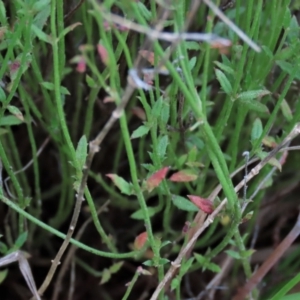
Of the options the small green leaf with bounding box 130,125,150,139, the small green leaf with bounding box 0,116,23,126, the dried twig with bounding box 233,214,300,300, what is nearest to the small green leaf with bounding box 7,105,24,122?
the small green leaf with bounding box 0,116,23,126

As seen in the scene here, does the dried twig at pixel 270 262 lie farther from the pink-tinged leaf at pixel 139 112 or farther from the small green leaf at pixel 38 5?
the small green leaf at pixel 38 5

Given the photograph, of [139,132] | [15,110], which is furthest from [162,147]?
[15,110]

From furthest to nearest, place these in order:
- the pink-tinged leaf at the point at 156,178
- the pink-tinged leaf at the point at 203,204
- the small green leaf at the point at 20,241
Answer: the small green leaf at the point at 20,241
the pink-tinged leaf at the point at 203,204
the pink-tinged leaf at the point at 156,178

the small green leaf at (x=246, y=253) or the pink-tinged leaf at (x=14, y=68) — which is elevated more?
the pink-tinged leaf at (x=14, y=68)

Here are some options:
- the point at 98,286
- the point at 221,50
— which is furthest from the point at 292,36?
the point at 98,286

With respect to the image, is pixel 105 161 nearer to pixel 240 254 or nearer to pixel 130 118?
pixel 130 118

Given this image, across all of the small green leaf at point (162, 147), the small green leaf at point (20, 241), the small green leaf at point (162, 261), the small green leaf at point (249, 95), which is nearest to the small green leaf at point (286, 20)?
the small green leaf at point (249, 95)

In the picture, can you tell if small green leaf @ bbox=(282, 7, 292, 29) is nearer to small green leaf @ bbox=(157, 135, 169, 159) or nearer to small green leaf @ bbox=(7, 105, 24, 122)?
small green leaf @ bbox=(157, 135, 169, 159)

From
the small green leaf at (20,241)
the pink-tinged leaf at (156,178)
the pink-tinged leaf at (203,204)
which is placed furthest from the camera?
the small green leaf at (20,241)

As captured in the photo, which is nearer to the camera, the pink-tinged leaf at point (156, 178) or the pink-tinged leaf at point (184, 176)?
the pink-tinged leaf at point (156, 178)

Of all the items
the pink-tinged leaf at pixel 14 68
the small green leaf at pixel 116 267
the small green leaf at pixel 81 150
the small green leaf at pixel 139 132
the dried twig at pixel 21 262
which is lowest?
the small green leaf at pixel 116 267
